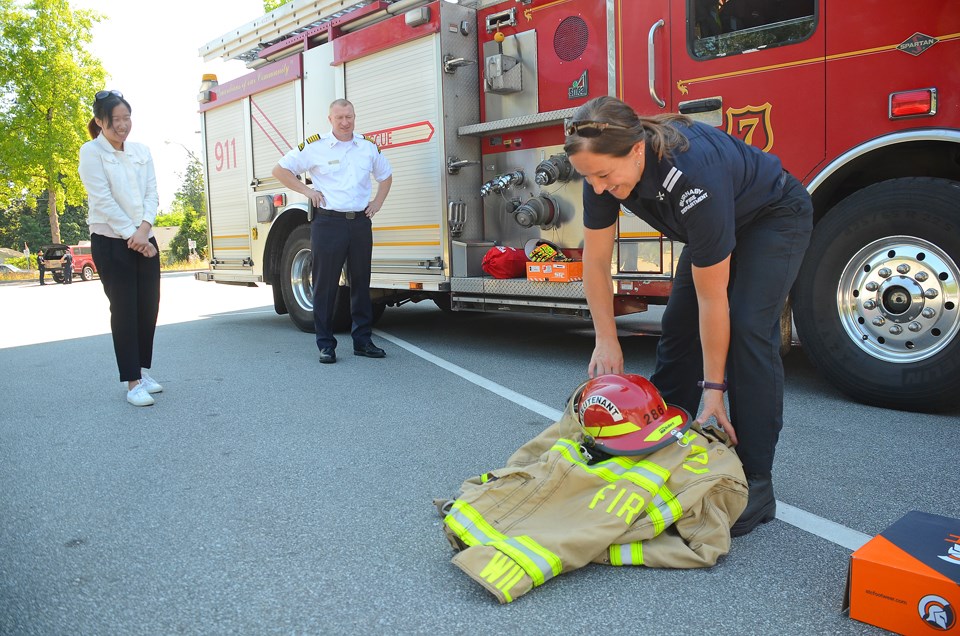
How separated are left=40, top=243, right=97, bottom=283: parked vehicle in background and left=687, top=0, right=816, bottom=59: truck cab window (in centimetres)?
2287

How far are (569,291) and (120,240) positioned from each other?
2.99m

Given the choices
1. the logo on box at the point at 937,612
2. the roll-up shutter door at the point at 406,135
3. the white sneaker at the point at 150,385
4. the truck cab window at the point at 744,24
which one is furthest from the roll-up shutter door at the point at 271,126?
the logo on box at the point at 937,612

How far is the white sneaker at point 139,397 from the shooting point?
4.79 m

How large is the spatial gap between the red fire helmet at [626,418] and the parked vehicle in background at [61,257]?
79.9ft

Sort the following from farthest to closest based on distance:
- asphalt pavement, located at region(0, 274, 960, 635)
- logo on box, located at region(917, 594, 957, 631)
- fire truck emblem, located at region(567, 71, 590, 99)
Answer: fire truck emblem, located at region(567, 71, 590, 99) → asphalt pavement, located at region(0, 274, 960, 635) → logo on box, located at region(917, 594, 957, 631)

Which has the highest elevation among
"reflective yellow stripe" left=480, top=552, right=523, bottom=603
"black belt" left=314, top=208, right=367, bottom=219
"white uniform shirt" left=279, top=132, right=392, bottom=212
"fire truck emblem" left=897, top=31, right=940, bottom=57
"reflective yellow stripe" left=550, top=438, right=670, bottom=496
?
"fire truck emblem" left=897, top=31, right=940, bottom=57

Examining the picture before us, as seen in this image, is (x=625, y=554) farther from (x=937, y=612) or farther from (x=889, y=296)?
(x=889, y=296)

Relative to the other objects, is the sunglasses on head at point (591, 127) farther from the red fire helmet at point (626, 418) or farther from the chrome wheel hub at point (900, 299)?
the chrome wheel hub at point (900, 299)

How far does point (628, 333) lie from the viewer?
7.17 metres

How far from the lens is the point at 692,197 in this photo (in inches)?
95.1

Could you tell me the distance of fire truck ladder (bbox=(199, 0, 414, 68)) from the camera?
7041 mm

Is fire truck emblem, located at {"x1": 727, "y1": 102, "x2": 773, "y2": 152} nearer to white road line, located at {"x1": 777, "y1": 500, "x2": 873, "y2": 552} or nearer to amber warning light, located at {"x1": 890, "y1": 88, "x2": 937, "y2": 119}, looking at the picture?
amber warning light, located at {"x1": 890, "y1": 88, "x2": 937, "y2": 119}

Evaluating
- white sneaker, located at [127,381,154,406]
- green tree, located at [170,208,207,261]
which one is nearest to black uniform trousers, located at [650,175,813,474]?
white sneaker, located at [127,381,154,406]

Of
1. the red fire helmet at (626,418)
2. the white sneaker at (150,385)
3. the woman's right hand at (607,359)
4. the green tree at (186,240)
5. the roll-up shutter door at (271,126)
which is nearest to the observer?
the red fire helmet at (626,418)
